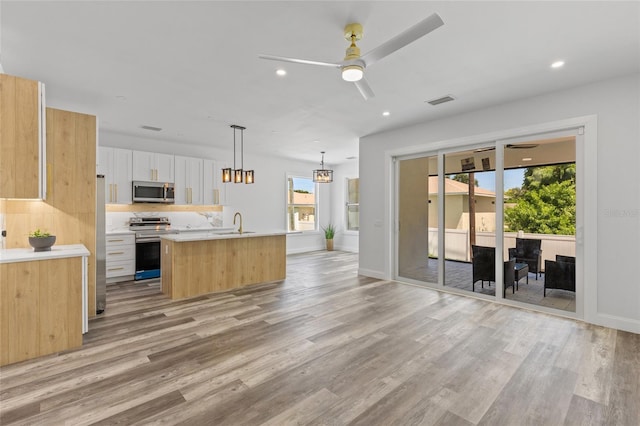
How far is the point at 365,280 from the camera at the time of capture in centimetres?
584

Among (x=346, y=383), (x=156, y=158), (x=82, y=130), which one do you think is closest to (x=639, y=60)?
(x=346, y=383)

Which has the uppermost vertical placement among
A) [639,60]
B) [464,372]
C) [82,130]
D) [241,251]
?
[639,60]

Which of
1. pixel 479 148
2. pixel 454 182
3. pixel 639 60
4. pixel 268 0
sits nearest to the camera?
pixel 268 0

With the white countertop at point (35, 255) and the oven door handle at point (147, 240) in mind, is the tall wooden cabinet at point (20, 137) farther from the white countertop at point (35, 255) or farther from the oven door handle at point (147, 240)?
the oven door handle at point (147, 240)

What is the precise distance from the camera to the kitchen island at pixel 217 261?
15.2 feet

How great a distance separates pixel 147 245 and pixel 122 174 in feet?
4.87

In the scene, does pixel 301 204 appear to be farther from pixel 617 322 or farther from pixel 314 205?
pixel 617 322

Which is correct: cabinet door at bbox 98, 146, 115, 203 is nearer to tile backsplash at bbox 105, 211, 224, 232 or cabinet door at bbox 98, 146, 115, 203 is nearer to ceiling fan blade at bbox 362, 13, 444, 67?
tile backsplash at bbox 105, 211, 224, 232

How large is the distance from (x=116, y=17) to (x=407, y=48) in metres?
2.55

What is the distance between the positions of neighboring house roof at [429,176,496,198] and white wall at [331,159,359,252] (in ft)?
15.4

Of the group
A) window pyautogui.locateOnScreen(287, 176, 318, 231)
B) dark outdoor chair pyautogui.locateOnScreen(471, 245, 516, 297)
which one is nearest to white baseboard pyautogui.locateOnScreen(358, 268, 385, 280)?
dark outdoor chair pyautogui.locateOnScreen(471, 245, 516, 297)

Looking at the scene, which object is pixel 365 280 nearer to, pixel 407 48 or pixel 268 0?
pixel 407 48

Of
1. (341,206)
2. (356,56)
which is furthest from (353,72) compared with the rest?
(341,206)

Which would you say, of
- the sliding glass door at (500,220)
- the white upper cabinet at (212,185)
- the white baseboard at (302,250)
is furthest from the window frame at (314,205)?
the sliding glass door at (500,220)
